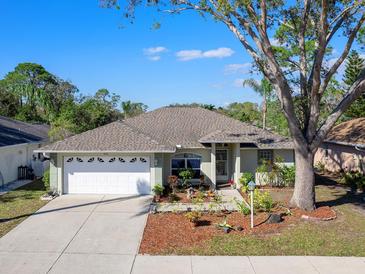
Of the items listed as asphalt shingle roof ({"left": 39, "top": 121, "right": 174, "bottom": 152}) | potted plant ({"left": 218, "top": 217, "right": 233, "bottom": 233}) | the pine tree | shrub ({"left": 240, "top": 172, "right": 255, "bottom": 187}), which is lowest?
potted plant ({"left": 218, "top": 217, "right": 233, "bottom": 233})

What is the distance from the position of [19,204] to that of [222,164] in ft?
37.1

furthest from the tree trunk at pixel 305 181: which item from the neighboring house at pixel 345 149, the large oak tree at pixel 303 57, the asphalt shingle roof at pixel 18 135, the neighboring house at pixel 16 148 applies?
the asphalt shingle roof at pixel 18 135

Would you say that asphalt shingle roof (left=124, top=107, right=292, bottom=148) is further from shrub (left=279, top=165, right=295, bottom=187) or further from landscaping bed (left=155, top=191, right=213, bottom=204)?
landscaping bed (left=155, top=191, right=213, bottom=204)

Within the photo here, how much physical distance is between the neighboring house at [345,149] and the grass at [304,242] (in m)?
9.87

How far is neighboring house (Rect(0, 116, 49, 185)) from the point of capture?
21.4 metres

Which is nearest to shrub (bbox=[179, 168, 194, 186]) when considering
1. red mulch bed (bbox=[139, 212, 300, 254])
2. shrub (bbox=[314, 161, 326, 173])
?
red mulch bed (bbox=[139, 212, 300, 254])

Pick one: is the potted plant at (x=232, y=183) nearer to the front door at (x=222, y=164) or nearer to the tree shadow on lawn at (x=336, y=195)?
the front door at (x=222, y=164)

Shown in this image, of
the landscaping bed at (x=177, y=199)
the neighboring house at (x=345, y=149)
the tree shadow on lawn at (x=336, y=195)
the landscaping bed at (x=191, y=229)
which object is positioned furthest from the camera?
the neighboring house at (x=345, y=149)

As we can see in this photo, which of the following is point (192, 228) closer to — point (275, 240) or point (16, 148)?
point (275, 240)

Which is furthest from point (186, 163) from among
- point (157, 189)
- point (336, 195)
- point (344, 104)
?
point (344, 104)

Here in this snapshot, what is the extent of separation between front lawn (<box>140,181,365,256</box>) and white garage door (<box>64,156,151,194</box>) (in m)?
4.60

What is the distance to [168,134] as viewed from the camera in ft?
75.3

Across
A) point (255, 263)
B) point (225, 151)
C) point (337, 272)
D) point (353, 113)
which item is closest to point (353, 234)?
point (337, 272)

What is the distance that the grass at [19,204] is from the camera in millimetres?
13931
